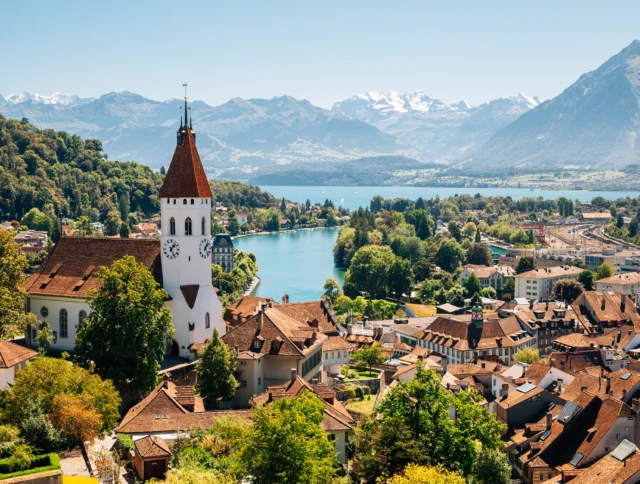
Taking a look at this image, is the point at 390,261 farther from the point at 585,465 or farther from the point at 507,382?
the point at 585,465

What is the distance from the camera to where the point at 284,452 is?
74.6 feet

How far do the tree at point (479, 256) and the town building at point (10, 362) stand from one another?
3304 inches

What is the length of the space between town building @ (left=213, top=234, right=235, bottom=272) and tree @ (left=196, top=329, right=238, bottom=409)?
66.2 meters

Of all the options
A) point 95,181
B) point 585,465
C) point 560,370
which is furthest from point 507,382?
point 95,181

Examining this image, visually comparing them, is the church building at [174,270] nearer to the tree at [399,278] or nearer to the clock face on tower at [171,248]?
the clock face on tower at [171,248]

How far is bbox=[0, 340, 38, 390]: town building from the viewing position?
2772 centimetres

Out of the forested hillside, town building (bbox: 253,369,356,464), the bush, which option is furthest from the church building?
the forested hillside

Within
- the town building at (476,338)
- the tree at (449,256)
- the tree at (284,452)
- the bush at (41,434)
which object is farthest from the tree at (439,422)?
the tree at (449,256)

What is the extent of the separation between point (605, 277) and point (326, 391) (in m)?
61.5

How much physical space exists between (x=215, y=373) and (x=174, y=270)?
22.6 feet

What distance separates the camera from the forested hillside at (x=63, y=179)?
345 feet

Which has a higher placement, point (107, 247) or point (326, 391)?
point (107, 247)

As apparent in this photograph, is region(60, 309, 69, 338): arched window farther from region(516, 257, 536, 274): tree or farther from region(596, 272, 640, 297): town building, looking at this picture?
region(516, 257, 536, 274): tree

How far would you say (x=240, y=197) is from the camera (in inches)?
7736
